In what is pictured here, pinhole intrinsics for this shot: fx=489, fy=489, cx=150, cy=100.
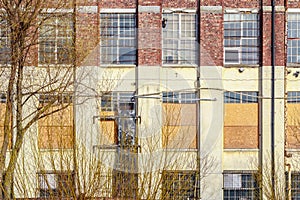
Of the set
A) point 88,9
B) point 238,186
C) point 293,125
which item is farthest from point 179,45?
point 238,186

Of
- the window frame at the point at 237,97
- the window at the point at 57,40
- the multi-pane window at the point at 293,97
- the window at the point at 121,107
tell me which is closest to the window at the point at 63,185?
the window at the point at 57,40

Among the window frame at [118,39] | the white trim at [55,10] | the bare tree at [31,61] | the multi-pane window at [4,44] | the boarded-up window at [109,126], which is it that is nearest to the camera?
the bare tree at [31,61]

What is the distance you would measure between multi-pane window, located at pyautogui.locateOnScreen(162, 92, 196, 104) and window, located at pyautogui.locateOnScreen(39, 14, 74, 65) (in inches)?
128

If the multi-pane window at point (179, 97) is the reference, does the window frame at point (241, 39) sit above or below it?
above

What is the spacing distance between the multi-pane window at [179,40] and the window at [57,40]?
10.3 feet

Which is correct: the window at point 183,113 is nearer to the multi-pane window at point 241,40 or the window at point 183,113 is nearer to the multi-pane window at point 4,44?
the multi-pane window at point 241,40

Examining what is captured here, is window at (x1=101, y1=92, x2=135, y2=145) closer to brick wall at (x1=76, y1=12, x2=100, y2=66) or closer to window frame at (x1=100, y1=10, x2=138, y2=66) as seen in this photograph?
window frame at (x1=100, y1=10, x2=138, y2=66)

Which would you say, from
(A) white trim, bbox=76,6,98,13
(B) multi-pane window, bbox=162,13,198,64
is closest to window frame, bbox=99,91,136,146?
(B) multi-pane window, bbox=162,13,198,64

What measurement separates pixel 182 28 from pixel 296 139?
16.2 ft

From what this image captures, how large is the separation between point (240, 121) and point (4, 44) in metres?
7.38

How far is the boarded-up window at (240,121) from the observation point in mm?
15172

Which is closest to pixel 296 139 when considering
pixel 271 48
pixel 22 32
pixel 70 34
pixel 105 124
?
pixel 271 48

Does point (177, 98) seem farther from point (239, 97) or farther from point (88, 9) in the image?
point (88, 9)

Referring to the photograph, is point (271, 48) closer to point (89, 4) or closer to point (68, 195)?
point (89, 4)
